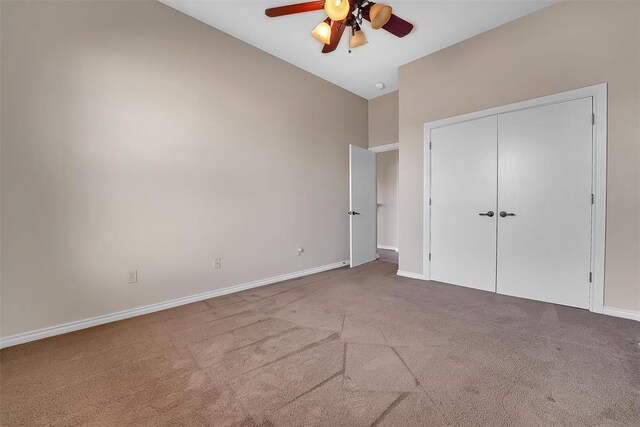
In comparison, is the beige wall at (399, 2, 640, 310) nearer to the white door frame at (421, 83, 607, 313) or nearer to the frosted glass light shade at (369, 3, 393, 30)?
the white door frame at (421, 83, 607, 313)

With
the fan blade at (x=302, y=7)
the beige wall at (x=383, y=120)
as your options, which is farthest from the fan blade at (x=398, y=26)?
the beige wall at (x=383, y=120)

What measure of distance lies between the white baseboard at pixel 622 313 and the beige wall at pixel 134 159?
333cm

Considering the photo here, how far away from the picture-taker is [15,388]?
145cm

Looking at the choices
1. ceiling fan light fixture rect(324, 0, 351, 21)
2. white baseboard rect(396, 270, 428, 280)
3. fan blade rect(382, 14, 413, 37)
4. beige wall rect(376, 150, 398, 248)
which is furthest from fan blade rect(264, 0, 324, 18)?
beige wall rect(376, 150, 398, 248)

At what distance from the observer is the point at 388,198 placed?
20.8 feet

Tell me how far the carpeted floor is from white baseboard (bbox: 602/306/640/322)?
102 millimetres

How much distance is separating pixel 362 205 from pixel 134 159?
10.5ft

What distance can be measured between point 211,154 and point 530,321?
3504mm

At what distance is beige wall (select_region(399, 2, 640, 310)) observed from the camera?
2217 mm

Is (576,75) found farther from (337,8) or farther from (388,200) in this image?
(388,200)

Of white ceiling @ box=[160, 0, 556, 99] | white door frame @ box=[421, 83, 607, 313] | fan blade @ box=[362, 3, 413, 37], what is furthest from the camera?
white ceiling @ box=[160, 0, 556, 99]

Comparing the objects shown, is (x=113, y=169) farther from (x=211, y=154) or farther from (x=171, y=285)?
(x=171, y=285)

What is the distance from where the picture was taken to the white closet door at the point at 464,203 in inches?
117

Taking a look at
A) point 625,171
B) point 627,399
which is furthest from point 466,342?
point 625,171
